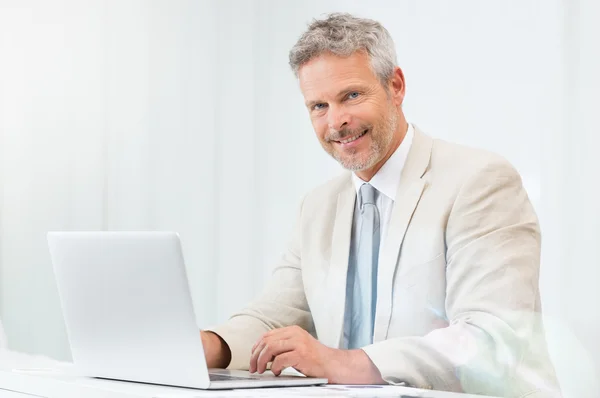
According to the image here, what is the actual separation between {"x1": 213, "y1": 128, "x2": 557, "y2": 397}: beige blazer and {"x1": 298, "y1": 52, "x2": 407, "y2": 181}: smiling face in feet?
A: 0.26

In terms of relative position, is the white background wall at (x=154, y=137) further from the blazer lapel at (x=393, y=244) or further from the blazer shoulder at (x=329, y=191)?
the blazer lapel at (x=393, y=244)

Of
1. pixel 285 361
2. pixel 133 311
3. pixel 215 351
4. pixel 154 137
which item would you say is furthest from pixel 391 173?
pixel 154 137

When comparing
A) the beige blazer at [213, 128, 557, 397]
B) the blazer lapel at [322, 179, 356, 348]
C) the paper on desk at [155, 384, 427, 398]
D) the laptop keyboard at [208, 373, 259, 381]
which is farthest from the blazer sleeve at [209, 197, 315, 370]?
the paper on desk at [155, 384, 427, 398]

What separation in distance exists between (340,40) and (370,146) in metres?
0.24

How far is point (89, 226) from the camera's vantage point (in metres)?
3.35

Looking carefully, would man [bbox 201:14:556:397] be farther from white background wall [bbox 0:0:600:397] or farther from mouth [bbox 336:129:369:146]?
white background wall [bbox 0:0:600:397]

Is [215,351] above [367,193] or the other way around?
the other way around

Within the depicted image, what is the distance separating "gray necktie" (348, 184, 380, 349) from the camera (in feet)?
5.84

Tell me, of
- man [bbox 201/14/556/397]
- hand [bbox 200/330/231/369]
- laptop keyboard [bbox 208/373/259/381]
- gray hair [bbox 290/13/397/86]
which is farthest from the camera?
gray hair [bbox 290/13/397/86]

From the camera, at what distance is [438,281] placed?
1688 millimetres

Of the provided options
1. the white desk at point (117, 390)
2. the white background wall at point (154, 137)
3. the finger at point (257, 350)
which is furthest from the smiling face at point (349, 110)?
the white background wall at point (154, 137)

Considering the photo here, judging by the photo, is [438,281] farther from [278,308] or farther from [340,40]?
[340,40]

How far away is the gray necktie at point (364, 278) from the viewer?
178 centimetres

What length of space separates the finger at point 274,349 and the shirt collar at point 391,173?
1.92 feet
